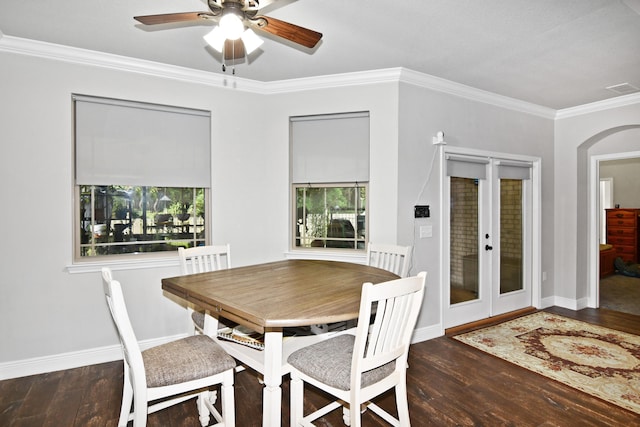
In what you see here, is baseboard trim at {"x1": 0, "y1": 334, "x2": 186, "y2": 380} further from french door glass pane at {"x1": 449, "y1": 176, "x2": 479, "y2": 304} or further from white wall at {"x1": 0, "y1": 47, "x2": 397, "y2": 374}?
french door glass pane at {"x1": 449, "y1": 176, "x2": 479, "y2": 304}

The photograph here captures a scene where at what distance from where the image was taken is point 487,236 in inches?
165

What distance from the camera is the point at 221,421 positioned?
200cm

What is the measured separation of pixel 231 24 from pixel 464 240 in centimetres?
327

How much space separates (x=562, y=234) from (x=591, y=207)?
0.49 meters

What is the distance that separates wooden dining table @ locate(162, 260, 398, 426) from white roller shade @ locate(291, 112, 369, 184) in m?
1.28

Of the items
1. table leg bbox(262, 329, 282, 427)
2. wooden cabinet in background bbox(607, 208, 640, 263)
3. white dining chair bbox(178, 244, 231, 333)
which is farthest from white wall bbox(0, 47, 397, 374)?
wooden cabinet in background bbox(607, 208, 640, 263)

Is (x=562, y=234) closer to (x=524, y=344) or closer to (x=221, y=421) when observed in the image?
(x=524, y=344)

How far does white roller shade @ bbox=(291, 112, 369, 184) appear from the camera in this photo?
3600 millimetres

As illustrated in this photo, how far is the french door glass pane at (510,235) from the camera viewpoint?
437cm

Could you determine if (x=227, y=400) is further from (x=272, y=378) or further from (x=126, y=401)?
(x=126, y=401)

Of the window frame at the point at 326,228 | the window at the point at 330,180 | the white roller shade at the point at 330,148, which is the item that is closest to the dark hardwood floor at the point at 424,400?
the window frame at the point at 326,228

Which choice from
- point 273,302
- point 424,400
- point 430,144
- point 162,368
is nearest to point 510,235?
point 430,144

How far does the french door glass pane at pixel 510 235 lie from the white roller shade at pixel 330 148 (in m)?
1.92

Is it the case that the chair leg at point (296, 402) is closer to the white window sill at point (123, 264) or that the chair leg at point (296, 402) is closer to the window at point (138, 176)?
the white window sill at point (123, 264)
